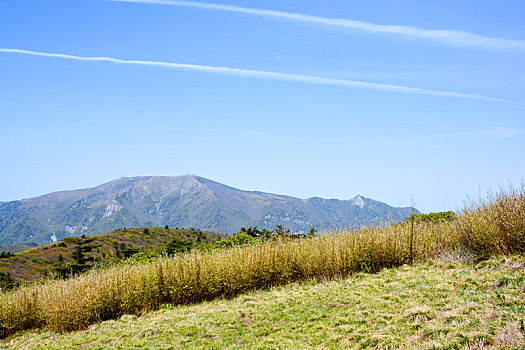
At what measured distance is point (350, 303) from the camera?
6.20 meters

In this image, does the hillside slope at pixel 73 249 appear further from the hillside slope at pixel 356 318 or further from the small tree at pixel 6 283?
the hillside slope at pixel 356 318

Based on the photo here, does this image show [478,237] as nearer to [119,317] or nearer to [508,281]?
[508,281]

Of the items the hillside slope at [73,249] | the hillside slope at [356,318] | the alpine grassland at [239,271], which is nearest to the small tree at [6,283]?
the hillside slope at [73,249]

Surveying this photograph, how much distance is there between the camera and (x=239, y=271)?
883cm

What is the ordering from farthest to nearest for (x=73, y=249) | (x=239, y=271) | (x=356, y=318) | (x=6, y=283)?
(x=73, y=249) → (x=6, y=283) → (x=239, y=271) → (x=356, y=318)

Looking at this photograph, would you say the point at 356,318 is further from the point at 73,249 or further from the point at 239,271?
the point at 73,249

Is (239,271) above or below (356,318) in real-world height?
→ above

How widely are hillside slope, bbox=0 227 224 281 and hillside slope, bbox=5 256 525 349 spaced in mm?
13162

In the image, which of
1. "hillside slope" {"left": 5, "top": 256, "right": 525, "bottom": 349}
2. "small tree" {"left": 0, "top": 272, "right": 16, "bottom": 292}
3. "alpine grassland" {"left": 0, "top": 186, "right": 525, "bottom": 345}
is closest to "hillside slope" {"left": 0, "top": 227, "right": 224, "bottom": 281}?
"small tree" {"left": 0, "top": 272, "right": 16, "bottom": 292}

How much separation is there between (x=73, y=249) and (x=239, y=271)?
2674 centimetres

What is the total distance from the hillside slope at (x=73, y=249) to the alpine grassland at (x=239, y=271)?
11.0m

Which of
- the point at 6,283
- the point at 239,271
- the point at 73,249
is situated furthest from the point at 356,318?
the point at 73,249

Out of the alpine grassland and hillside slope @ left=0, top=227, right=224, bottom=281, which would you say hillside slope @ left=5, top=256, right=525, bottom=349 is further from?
hillside slope @ left=0, top=227, right=224, bottom=281

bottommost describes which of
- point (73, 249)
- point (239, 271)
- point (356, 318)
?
point (73, 249)
